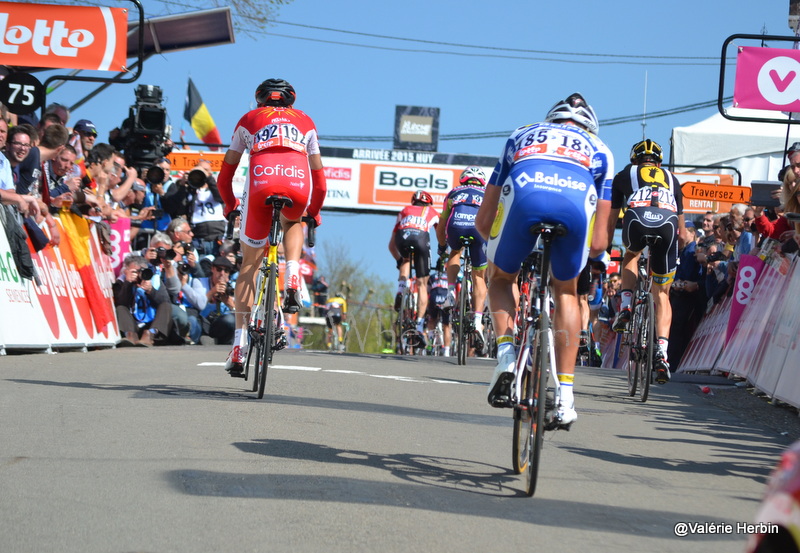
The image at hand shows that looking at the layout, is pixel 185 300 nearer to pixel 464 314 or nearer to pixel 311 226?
pixel 464 314

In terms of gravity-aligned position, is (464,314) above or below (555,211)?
below

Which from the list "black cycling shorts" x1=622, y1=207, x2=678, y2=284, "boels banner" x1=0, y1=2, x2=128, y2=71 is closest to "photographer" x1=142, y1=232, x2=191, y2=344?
"boels banner" x1=0, y1=2, x2=128, y2=71

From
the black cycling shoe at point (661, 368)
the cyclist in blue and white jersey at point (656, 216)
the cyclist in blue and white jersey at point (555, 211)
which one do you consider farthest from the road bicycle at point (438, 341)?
the cyclist in blue and white jersey at point (555, 211)

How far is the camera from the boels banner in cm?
1727

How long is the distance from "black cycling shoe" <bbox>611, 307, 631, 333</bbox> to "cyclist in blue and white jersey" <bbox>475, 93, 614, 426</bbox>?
5.70 meters

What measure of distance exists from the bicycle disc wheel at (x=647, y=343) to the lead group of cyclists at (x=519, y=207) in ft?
0.33

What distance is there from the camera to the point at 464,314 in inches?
583

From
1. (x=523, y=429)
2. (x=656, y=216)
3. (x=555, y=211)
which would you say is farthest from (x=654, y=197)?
(x=523, y=429)

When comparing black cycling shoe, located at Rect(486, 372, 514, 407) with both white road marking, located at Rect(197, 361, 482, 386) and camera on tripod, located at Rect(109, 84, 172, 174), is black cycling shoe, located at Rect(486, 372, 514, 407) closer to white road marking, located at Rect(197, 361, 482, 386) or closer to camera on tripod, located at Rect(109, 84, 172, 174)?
white road marking, located at Rect(197, 361, 482, 386)

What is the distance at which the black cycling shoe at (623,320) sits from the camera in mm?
12227

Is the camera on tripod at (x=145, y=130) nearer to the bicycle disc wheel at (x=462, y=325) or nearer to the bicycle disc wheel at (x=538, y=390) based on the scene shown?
the bicycle disc wheel at (x=462, y=325)

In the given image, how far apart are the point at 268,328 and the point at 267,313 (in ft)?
0.42

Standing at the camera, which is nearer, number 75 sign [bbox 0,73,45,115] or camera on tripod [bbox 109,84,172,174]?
number 75 sign [bbox 0,73,45,115]

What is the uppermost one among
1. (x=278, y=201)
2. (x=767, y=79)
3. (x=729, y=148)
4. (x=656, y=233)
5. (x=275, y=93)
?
(x=729, y=148)
